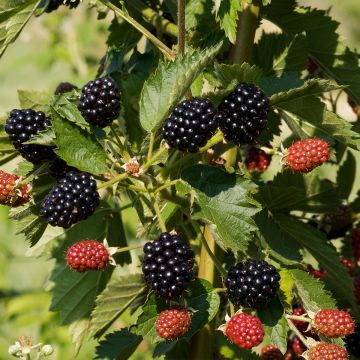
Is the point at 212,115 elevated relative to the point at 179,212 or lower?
elevated

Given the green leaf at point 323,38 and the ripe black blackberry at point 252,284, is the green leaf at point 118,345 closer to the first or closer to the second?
the ripe black blackberry at point 252,284

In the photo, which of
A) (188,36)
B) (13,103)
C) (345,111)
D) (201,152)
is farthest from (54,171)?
(345,111)

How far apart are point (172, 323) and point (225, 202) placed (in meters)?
0.26

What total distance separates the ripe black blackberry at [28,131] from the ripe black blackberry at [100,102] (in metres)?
0.10

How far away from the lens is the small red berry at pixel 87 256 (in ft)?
4.98

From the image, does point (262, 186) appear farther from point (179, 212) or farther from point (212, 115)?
point (212, 115)

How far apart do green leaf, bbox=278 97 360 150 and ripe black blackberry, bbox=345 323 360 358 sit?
1.66ft

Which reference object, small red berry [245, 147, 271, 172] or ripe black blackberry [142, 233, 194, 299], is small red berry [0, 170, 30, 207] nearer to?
ripe black blackberry [142, 233, 194, 299]

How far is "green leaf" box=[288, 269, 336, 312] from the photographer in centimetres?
173

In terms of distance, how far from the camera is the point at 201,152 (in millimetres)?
1704

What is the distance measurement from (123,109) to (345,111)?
25.9 feet

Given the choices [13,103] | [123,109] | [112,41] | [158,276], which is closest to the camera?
[158,276]

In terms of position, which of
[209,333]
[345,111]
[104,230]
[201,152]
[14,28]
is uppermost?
[14,28]

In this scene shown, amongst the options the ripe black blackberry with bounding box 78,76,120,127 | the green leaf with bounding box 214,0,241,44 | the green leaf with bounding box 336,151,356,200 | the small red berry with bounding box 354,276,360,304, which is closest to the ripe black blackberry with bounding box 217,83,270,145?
the green leaf with bounding box 214,0,241,44
